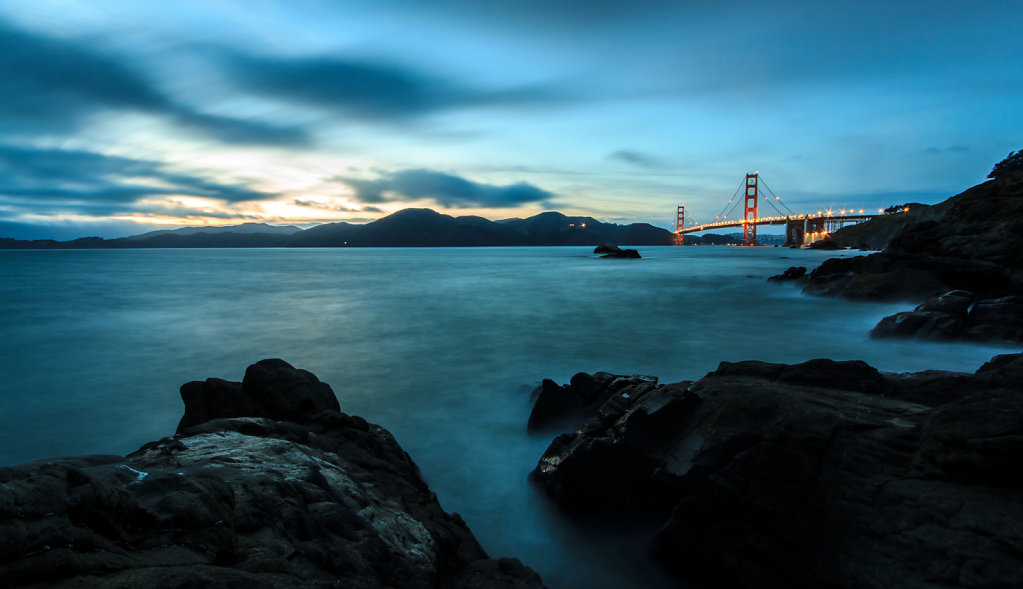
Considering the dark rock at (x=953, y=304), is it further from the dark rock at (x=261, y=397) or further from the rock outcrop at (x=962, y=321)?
the dark rock at (x=261, y=397)

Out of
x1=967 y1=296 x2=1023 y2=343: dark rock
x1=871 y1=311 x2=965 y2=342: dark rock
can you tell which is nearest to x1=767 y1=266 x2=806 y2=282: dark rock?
x1=967 y1=296 x2=1023 y2=343: dark rock

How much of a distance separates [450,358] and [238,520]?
7.88 m

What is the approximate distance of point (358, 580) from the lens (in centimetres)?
223

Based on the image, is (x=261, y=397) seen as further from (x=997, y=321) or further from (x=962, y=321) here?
(x=997, y=321)

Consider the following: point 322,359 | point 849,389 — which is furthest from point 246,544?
point 322,359

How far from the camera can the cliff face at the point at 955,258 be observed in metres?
13.1

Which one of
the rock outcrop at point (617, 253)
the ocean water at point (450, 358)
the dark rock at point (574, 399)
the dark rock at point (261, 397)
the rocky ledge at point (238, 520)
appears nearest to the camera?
the rocky ledge at point (238, 520)

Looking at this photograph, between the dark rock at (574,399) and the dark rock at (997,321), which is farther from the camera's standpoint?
the dark rock at (997,321)

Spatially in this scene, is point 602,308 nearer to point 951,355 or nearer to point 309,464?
point 951,355

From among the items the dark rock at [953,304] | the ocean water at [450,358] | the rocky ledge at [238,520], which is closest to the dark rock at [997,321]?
the dark rock at [953,304]

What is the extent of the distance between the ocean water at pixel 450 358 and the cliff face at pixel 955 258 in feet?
3.52

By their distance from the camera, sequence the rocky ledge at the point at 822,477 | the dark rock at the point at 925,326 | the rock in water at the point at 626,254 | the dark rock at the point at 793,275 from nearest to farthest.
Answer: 1. the rocky ledge at the point at 822,477
2. the dark rock at the point at 925,326
3. the dark rock at the point at 793,275
4. the rock in water at the point at 626,254

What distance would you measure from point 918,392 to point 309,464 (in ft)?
17.8

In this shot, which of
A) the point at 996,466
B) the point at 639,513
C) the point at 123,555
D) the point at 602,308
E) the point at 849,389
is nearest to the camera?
Result: the point at 123,555
